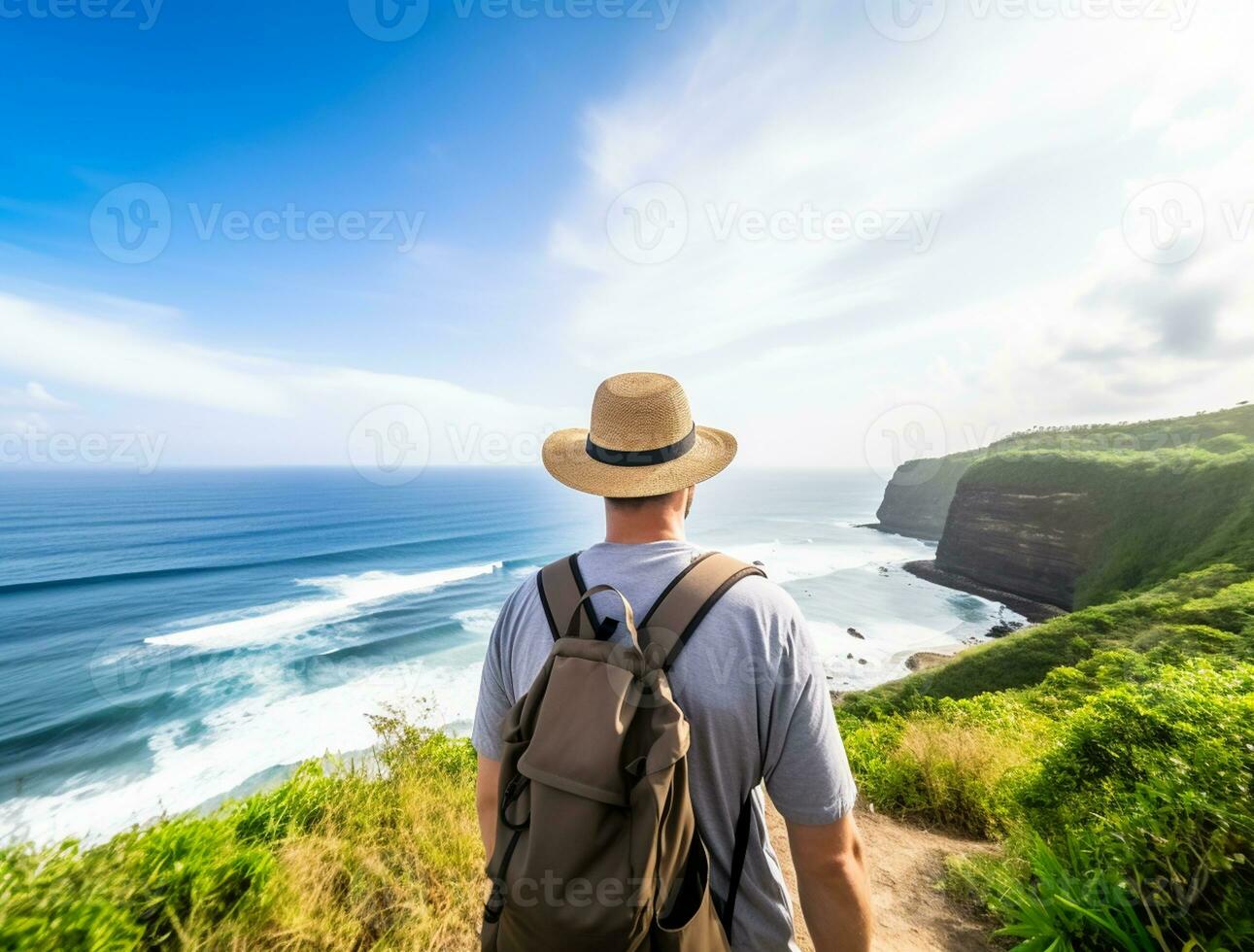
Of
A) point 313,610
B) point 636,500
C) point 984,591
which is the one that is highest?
point 636,500

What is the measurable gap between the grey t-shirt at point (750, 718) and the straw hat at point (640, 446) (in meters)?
0.27

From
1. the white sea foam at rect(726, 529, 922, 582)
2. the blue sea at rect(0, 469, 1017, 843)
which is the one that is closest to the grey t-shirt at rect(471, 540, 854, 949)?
the blue sea at rect(0, 469, 1017, 843)

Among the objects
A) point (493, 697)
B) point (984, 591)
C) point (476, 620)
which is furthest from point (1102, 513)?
point (493, 697)

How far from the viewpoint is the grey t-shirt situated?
127 centimetres

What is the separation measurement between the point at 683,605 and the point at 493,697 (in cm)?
92

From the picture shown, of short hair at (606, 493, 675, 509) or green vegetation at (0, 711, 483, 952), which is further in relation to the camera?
green vegetation at (0, 711, 483, 952)

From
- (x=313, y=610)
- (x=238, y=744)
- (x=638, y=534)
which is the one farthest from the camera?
(x=313, y=610)

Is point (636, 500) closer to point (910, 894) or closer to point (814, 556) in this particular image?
point (910, 894)

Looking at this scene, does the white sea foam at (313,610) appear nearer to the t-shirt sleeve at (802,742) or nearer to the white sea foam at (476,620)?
the white sea foam at (476,620)

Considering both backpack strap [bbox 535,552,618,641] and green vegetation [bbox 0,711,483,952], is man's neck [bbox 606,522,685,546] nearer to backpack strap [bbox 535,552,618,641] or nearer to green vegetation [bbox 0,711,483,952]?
backpack strap [bbox 535,552,618,641]

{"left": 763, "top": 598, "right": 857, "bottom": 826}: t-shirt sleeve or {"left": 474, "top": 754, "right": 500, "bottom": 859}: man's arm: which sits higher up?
{"left": 763, "top": 598, "right": 857, "bottom": 826}: t-shirt sleeve

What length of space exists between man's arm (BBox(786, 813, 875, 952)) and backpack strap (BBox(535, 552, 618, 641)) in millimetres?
776

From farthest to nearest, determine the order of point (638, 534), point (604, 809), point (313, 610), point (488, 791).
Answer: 1. point (313, 610)
2. point (488, 791)
3. point (638, 534)
4. point (604, 809)

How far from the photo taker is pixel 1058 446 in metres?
53.4
